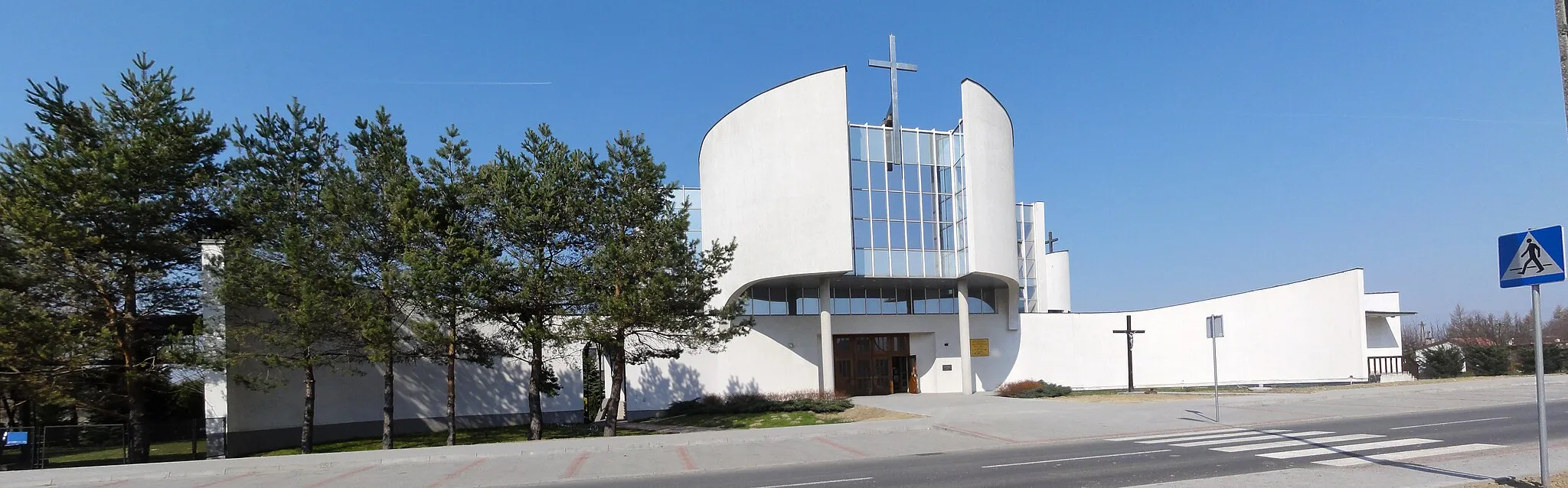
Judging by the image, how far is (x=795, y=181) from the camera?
107 ft

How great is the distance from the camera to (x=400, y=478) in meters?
14.8

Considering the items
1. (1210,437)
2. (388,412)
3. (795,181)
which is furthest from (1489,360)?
(388,412)

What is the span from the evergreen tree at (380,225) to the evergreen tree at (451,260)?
1.53 feet

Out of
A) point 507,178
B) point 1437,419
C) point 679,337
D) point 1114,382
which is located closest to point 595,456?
point 679,337

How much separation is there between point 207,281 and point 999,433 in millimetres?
20801

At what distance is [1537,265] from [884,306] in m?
28.4

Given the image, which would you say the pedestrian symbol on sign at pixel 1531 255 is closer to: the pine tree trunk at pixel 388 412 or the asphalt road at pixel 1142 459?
the asphalt road at pixel 1142 459

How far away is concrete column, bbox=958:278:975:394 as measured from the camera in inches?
1346

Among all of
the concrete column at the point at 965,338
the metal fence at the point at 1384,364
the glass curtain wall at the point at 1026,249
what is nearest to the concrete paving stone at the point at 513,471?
the concrete column at the point at 965,338

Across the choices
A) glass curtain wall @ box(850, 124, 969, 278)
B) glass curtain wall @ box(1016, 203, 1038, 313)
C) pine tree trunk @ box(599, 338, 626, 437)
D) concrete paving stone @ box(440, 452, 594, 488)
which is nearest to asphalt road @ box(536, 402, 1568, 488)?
concrete paving stone @ box(440, 452, 594, 488)

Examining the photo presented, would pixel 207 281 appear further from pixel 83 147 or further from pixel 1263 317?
pixel 1263 317

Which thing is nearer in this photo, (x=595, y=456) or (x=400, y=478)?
(x=400, y=478)

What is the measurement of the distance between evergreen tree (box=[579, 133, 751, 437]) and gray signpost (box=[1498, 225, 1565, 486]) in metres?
15.9

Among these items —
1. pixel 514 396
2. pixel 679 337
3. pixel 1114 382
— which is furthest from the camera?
pixel 1114 382
